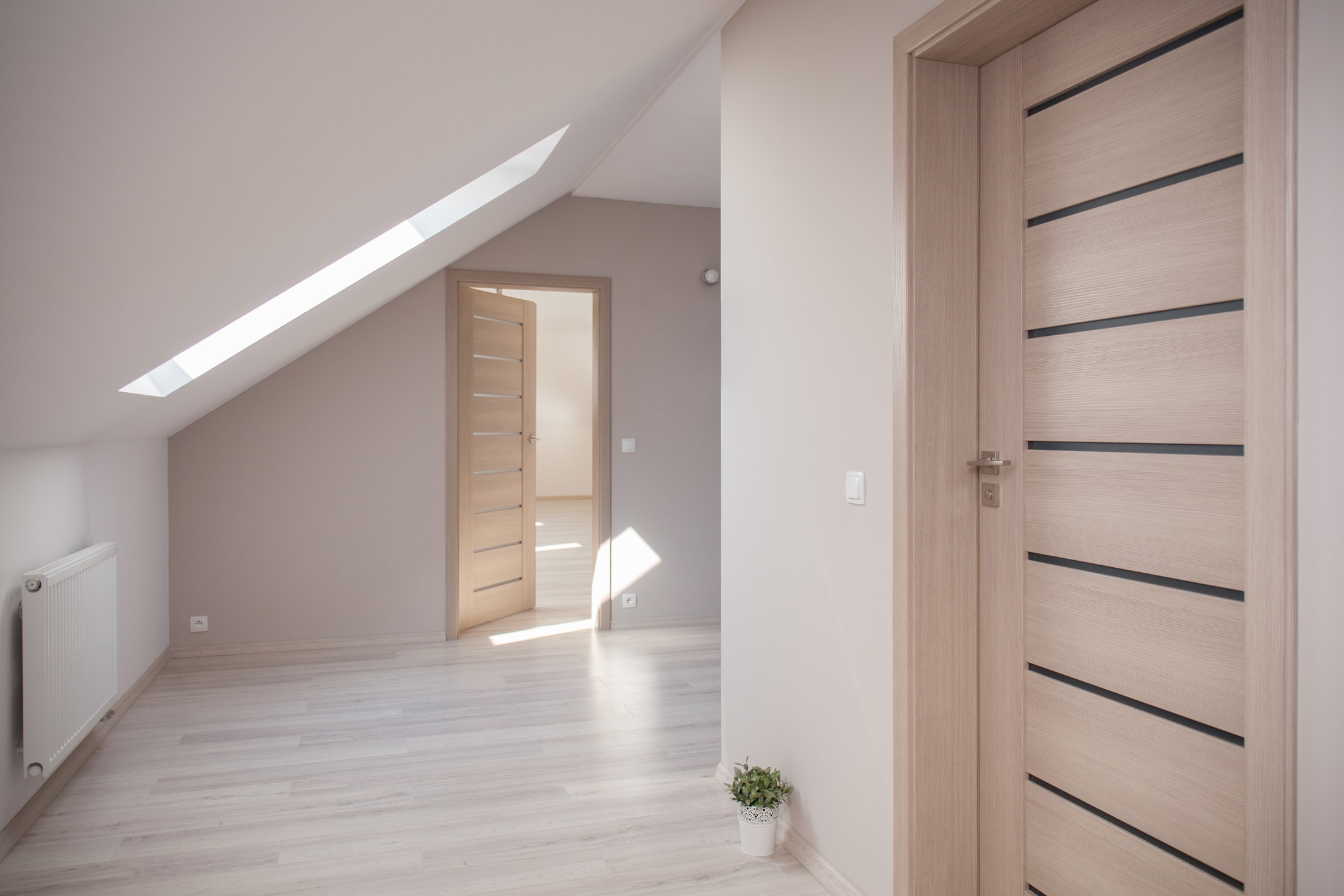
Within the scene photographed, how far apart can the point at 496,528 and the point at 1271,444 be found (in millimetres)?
4659

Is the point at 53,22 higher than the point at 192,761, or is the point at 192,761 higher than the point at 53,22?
the point at 53,22

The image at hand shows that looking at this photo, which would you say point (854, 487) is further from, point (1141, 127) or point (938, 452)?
point (1141, 127)

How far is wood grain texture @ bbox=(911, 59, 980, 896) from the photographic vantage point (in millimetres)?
1870

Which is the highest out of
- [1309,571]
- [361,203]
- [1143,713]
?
[361,203]

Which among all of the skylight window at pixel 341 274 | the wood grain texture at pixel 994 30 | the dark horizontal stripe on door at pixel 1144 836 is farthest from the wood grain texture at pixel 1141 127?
the skylight window at pixel 341 274

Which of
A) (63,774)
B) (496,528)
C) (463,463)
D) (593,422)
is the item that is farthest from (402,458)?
(63,774)

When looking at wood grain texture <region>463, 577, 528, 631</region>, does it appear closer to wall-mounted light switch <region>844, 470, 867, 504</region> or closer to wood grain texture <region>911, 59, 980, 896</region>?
wall-mounted light switch <region>844, 470, 867, 504</region>

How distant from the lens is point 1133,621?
1.57m

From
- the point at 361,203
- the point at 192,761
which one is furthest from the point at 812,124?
the point at 192,761

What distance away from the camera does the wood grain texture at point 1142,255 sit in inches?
54.6

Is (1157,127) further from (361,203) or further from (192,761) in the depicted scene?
(192,761)

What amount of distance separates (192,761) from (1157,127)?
140 inches

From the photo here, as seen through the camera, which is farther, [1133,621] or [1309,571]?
[1133,621]

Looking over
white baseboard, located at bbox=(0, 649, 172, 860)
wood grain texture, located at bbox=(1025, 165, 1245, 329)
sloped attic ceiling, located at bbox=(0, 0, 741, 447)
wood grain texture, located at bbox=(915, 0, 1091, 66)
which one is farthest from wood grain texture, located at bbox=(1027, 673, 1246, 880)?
white baseboard, located at bbox=(0, 649, 172, 860)
